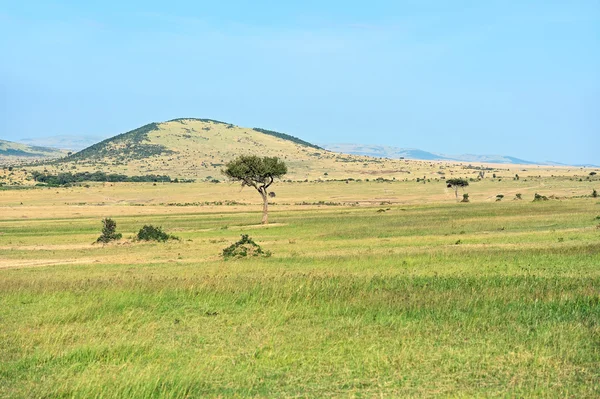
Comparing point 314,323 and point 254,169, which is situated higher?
point 254,169

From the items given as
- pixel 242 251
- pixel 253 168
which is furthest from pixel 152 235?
pixel 253 168

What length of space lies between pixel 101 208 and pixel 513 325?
8708 centimetres

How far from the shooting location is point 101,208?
9556 centimetres

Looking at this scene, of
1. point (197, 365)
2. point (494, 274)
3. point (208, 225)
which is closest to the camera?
point (197, 365)

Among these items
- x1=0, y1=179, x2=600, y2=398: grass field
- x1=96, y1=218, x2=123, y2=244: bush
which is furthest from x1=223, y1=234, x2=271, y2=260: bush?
x1=96, y1=218, x2=123, y2=244: bush

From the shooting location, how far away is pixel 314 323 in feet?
53.3

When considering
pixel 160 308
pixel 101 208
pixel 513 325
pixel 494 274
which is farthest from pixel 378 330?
pixel 101 208

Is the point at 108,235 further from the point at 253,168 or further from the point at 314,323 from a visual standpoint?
the point at 314,323

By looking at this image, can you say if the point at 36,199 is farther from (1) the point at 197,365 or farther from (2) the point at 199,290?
(1) the point at 197,365

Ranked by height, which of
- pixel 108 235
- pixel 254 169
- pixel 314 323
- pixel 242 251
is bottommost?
pixel 108 235

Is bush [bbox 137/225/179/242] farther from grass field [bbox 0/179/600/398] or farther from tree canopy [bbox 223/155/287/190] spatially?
tree canopy [bbox 223/155/287/190]

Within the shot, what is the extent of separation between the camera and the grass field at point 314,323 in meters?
11.6

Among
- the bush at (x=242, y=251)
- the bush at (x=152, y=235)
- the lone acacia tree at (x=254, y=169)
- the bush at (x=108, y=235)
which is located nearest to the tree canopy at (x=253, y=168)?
the lone acacia tree at (x=254, y=169)

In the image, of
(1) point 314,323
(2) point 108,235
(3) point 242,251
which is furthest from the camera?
(2) point 108,235
